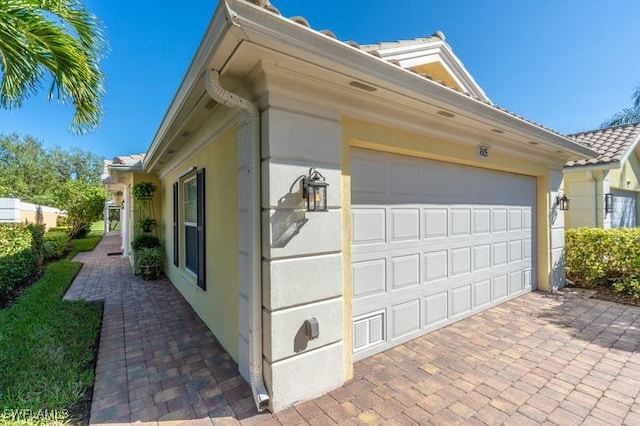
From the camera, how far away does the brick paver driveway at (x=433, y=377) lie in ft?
8.38

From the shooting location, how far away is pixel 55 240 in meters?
11.2

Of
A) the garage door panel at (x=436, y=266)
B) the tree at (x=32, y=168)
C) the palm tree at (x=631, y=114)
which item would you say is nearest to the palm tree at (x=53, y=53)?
A: the garage door panel at (x=436, y=266)

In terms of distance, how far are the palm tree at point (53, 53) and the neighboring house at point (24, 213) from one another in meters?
5.27

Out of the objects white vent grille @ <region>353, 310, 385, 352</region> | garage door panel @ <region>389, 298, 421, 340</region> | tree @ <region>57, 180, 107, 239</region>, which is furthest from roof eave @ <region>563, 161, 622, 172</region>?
tree @ <region>57, 180, 107, 239</region>

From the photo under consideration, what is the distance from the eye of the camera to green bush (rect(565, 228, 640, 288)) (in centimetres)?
614

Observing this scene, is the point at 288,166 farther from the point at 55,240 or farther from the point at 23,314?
the point at 55,240

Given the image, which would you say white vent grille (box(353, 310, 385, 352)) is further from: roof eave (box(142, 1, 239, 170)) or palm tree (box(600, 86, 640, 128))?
palm tree (box(600, 86, 640, 128))

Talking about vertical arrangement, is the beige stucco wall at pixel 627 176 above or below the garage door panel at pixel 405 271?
above

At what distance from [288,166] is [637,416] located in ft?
12.3

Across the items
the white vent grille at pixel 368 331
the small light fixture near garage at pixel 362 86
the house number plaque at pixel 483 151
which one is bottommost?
the white vent grille at pixel 368 331

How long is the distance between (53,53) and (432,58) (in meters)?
6.06

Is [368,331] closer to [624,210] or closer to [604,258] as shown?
[604,258]

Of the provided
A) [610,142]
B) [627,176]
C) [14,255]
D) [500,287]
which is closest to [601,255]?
[500,287]

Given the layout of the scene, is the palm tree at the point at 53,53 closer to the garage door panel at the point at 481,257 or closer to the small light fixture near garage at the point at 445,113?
the small light fixture near garage at the point at 445,113
